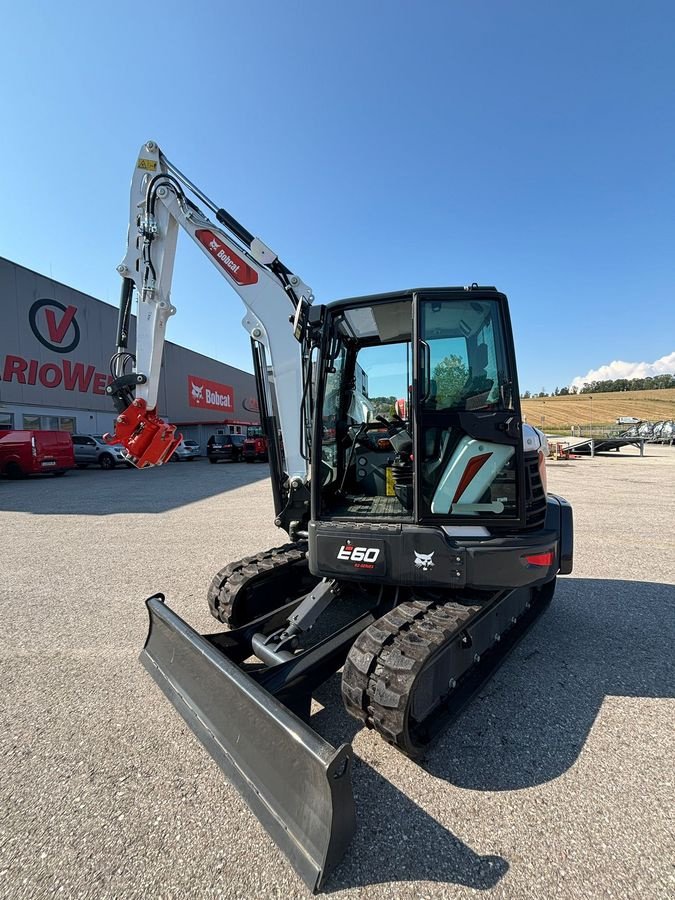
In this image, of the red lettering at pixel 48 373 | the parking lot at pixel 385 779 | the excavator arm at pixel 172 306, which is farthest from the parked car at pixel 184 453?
the excavator arm at pixel 172 306

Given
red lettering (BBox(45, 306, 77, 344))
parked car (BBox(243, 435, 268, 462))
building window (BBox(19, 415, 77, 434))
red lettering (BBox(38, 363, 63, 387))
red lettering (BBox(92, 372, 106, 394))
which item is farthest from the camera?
red lettering (BBox(92, 372, 106, 394))

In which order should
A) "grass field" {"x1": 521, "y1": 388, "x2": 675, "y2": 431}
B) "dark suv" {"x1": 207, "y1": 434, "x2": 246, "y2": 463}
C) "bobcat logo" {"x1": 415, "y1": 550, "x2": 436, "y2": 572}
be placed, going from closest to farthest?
"bobcat logo" {"x1": 415, "y1": 550, "x2": 436, "y2": 572}
"dark suv" {"x1": 207, "y1": 434, "x2": 246, "y2": 463}
"grass field" {"x1": 521, "y1": 388, "x2": 675, "y2": 431}

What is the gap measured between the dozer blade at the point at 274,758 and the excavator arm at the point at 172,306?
1.82m

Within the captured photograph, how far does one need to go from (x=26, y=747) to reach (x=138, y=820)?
3.39 feet

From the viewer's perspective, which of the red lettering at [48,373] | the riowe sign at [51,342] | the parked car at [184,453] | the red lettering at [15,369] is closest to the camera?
the red lettering at [15,369]

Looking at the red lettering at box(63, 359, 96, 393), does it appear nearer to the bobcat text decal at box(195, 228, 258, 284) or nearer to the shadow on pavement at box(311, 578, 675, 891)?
the bobcat text decal at box(195, 228, 258, 284)

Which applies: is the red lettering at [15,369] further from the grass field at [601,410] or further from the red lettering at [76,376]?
the grass field at [601,410]

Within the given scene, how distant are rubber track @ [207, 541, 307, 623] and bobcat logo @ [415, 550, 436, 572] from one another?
4.94 ft

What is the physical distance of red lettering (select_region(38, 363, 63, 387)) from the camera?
22125 millimetres

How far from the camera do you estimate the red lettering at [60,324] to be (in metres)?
22.5

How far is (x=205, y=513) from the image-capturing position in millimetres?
9992

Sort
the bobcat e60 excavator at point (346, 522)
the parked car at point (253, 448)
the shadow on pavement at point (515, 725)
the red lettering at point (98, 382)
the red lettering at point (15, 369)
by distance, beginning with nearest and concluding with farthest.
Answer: the shadow on pavement at point (515, 725) → the bobcat e60 excavator at point (346, 522) → the red lettering at point (15, 369) → the parked car at point (253, 448) → the red lettering at point (98, 382)

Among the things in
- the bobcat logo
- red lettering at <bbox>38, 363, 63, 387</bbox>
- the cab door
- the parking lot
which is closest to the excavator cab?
the cab door

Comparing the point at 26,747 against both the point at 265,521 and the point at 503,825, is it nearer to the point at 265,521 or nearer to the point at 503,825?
the point at 503,825
